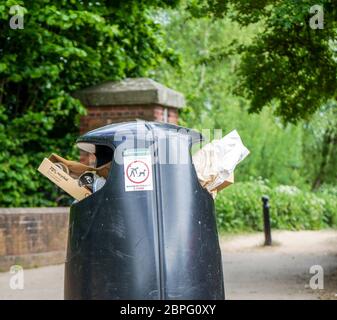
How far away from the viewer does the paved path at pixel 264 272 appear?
27.6 feet

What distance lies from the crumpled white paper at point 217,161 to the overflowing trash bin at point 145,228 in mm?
140

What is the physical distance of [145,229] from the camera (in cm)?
450

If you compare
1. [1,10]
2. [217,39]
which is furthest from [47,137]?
[217,39]

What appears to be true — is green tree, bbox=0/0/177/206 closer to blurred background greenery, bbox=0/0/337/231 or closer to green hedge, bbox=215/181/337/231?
blurred background greenery, bbox=0/0/337/231

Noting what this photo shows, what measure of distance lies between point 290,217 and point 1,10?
1163cm

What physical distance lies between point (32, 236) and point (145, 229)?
21.0 feet

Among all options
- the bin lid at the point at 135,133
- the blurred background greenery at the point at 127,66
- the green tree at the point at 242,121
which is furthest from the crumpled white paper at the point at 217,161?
the green tree at the point at 242,121

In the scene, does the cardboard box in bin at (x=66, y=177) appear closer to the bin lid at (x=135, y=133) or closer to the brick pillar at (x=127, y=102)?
the bin lid at (x=135, y=133)

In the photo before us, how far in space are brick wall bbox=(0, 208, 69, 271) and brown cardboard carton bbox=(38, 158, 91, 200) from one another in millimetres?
5344

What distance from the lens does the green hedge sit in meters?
18.0

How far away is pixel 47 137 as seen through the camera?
1264 cm

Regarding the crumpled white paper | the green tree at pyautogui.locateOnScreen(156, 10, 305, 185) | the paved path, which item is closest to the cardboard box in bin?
the crumpled white paper
